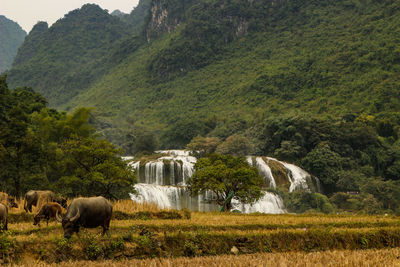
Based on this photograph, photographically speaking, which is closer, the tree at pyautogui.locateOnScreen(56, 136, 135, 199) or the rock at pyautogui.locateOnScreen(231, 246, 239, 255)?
the rock at pyautogui.locateOnScreen(231, 246, 239, 255)

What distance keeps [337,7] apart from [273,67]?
118 ft

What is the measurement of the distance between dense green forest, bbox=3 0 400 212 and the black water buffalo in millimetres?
29010

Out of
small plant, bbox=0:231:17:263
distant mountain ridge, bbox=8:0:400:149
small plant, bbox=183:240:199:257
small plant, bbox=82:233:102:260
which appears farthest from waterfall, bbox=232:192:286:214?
distant mountain ridge, bbox=8:0:400:149

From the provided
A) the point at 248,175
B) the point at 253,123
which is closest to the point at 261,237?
the point at 248,175

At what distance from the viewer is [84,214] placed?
8.44 m

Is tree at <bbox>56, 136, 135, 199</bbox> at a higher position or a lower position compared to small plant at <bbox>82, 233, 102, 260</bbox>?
higher

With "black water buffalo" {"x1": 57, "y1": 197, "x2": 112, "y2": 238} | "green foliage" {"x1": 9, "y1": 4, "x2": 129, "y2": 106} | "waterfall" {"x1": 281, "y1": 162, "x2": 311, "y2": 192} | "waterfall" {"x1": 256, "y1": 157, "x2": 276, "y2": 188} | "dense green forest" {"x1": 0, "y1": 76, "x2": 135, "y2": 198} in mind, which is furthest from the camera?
"green foliage" {"x1": 9, "y1": 4, "x2": 129, "y2": 106}

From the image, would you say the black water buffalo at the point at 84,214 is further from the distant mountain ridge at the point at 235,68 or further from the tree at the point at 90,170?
the distant mountain ridge at the point at 235,68

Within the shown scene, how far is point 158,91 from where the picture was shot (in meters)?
112

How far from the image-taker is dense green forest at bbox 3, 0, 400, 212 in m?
47.6

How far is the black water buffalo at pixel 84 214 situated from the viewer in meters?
8.30

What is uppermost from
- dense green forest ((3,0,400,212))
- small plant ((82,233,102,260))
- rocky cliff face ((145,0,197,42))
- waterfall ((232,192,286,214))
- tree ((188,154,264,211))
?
rocky cliff face ((145,0,197,42))

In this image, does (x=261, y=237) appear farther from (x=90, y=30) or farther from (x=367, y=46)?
(x=90, y=30)

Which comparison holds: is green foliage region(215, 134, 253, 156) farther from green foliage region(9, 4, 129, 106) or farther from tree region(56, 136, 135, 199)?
green foliage region(9, 4, 129, 106)
